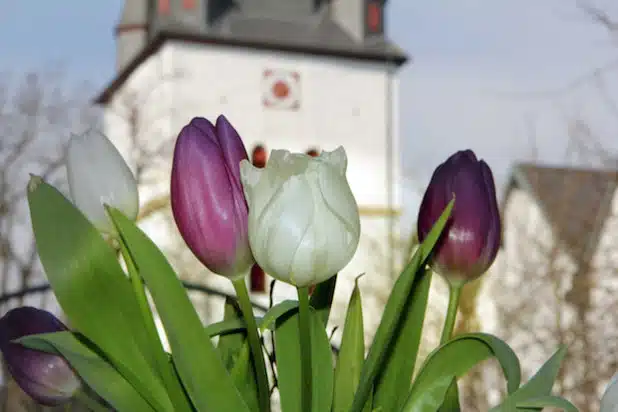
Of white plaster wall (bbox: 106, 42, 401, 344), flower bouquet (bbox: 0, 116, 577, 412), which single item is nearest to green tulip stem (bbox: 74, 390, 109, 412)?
flower bouquet (bbox: 0, 116, 577, 412)

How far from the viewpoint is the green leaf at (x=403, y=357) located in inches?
27.0

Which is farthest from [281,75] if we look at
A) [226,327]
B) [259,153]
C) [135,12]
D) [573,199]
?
[226,327]

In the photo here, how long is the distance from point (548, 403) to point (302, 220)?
0.55 feet

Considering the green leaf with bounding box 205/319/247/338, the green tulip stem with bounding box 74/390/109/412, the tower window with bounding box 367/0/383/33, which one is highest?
the green leaf with bounding box 205/319/247/338

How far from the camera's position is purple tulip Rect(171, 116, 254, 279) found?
0.62m

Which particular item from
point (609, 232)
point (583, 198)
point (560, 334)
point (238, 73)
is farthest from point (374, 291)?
point (238, 73)

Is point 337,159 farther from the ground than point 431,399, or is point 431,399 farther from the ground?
point 337,159

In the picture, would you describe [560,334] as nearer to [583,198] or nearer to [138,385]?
[583,198]

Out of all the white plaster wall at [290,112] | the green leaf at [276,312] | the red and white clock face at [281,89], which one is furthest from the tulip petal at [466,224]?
the red and white clock face at [281,89]

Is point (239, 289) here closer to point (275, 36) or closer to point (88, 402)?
point (88, 402)

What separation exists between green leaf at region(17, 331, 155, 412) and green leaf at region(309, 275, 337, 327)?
0.13m

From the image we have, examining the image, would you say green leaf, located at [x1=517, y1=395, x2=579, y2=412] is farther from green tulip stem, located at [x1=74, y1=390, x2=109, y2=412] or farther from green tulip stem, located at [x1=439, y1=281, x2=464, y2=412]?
green tulip stem, located at [x1=74, y1=390, x2=109, y2=412]

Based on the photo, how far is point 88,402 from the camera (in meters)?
0.68

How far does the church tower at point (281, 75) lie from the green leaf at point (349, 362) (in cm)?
1674
